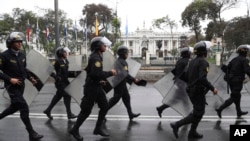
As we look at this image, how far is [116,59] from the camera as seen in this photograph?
748 centimetres

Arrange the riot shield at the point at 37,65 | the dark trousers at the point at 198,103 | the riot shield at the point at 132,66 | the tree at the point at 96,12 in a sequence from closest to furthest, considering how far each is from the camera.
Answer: the dark trousers at the point at 198,103 < the riot shield at the point at 37,65 < the riot shield at the point at 132,66 < the tree at the point at 96,12

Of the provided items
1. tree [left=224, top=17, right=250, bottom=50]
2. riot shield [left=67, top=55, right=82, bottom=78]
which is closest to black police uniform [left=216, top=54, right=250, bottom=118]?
riot shield [left=67, top=55, right=82, bottom=78]

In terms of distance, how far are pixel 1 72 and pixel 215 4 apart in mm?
37486

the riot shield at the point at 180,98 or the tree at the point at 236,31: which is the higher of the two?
the tree at the point at 236,31

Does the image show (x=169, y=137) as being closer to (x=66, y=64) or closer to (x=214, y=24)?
(x=66, y=64)

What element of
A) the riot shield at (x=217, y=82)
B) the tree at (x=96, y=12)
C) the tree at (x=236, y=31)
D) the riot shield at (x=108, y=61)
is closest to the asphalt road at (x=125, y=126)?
the riot shield at (x=217, y=82)

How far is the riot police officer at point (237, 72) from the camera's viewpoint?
7670 millimetres

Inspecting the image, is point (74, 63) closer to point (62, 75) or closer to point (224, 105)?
point (62, 75)

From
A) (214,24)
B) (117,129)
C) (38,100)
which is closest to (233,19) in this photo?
(214,24)

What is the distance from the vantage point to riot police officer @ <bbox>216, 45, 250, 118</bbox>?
767 cm

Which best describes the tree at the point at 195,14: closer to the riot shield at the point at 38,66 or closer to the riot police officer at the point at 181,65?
the riot police officer at the point at 181,65

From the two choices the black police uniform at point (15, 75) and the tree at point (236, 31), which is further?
the tree at point (236, 31)

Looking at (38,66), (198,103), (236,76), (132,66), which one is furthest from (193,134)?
(38,66)

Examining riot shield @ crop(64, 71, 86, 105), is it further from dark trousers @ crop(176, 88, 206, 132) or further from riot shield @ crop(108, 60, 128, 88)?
dark trousers @ crop(176, 88, 206, 132)
